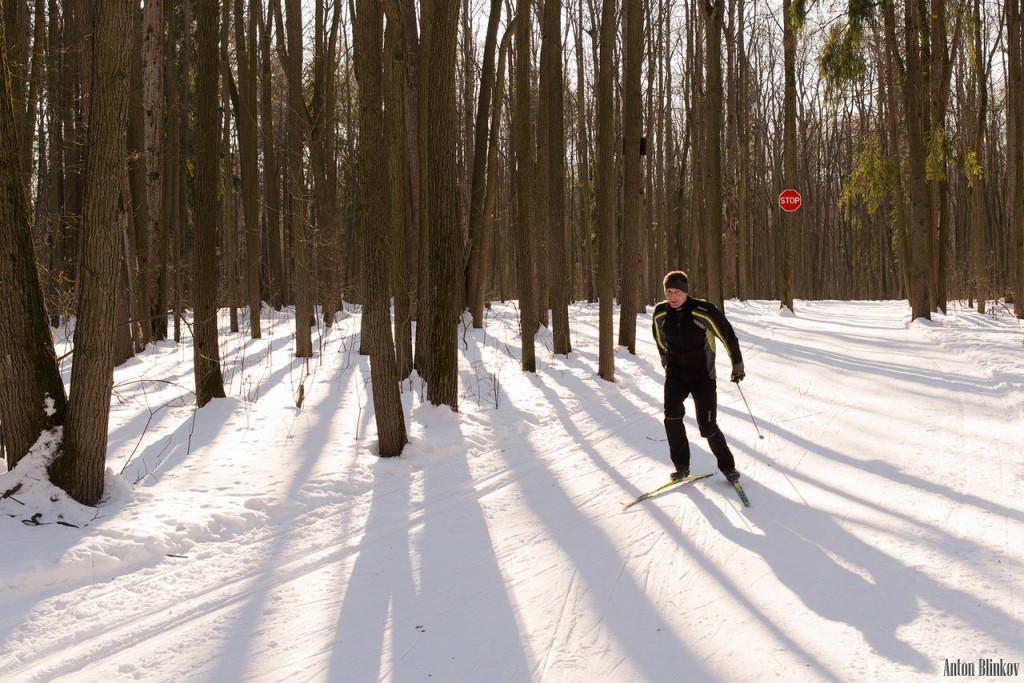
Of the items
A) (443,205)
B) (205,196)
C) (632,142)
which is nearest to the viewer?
(443,205)

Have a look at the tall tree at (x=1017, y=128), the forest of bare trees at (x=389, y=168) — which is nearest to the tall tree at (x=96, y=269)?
the forest of bare trees at (x=389, y=168)

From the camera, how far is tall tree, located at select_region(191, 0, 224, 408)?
9328mm

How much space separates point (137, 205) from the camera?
16.3m

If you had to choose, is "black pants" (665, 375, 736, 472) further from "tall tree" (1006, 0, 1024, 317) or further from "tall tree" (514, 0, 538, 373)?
"tall tree" (1006, 0, 1024, 317)

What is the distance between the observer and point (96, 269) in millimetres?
5516

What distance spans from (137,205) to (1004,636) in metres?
17.0

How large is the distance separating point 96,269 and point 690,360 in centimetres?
481

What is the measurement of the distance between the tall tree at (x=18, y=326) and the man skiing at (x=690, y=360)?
4.85 m

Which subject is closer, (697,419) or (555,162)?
(697,419)

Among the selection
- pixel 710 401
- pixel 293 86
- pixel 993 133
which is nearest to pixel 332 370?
pixel 293 86

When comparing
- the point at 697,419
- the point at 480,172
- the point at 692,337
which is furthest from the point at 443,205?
the point at 480,172

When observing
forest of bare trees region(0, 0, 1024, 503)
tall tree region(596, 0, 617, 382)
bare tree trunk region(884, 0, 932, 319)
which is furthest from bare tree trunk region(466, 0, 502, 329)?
bare tree trunk region(884, 0, 932, 319)

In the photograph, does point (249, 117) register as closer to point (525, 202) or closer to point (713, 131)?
point (525, 202)

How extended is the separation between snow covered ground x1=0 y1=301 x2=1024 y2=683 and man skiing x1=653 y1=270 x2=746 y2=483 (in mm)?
358
